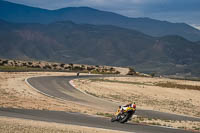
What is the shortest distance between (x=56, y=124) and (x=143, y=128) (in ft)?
13.5

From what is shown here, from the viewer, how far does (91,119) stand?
18750 mm

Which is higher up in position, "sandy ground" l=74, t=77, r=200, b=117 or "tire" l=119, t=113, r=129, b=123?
"tire" l=119, t=113, r=129, b=123

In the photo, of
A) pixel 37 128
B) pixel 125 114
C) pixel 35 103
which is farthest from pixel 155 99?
pixel 37 128

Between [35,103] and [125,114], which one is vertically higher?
[125,114]

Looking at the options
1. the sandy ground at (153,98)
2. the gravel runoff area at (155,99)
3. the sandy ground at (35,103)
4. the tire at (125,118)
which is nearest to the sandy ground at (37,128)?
the tire at (125,118)

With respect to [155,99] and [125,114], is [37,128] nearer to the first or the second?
[125,114]

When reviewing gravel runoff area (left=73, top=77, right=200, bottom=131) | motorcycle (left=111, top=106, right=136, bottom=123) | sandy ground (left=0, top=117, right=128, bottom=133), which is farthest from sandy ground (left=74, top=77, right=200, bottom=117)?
sandy ground (left=0, top=117, right=128, bottom=133)

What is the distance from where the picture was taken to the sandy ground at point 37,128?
1385 cm

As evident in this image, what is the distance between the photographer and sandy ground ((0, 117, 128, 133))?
45.4ft

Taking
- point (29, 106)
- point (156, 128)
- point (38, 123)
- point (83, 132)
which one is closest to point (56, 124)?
point (38, 123)

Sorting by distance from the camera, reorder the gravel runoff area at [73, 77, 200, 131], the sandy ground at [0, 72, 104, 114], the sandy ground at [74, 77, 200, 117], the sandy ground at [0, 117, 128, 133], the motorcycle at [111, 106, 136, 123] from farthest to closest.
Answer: the sandy ground at [74, 77, 200, 117] < the sandy ground at [0, 72, 104, 114] < the gravel runoff area at [73, 77, 200, 131] < the motorcycle at [111, 106, 136, 123] < the sandy ground at [0, 117, 128, 133]

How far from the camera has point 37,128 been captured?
47.6 ft

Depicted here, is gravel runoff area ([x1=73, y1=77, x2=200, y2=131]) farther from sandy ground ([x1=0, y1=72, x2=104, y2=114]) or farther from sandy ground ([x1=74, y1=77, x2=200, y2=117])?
sandy ground ([x1=0, y1=72, x2=104, y2=114])

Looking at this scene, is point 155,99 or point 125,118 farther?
point 155,99
